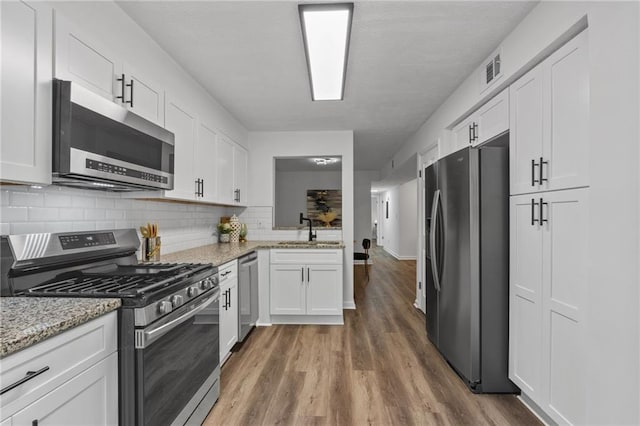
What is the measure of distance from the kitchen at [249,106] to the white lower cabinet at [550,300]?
0.02m

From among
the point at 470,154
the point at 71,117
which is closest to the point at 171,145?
the point at 71,117

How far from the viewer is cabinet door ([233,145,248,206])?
4.10 metres

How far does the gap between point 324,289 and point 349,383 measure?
4.71ft

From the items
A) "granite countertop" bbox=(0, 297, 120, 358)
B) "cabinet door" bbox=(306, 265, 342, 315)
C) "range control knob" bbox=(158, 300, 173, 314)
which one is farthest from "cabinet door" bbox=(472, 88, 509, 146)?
"granite countertop" bbox=(0, 297, 120, 358)

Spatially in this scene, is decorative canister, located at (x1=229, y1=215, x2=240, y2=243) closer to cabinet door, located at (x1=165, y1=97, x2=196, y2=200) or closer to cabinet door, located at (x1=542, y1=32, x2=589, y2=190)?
cabinet door, located at (x1=165, y1=97, x2=196, y2=200)

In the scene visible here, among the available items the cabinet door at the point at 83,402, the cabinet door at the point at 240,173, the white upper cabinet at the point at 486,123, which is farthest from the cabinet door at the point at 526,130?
the cabinet door at the point at 240,173

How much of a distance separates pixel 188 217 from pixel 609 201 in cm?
336

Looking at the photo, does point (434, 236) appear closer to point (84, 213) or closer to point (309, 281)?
point (309, 281)

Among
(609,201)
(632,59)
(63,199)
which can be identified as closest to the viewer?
(632,59)

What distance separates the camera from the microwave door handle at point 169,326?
1439 millimetres

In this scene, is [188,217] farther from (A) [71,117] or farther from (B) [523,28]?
(B) [523,28]

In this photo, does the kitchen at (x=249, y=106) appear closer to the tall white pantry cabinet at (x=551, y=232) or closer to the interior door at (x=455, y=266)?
the tall white pantry cabinet at (x=551, y=232)

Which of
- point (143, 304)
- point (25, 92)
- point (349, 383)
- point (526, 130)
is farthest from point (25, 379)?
point (526, 130)

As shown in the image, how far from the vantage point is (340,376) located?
264 cm
